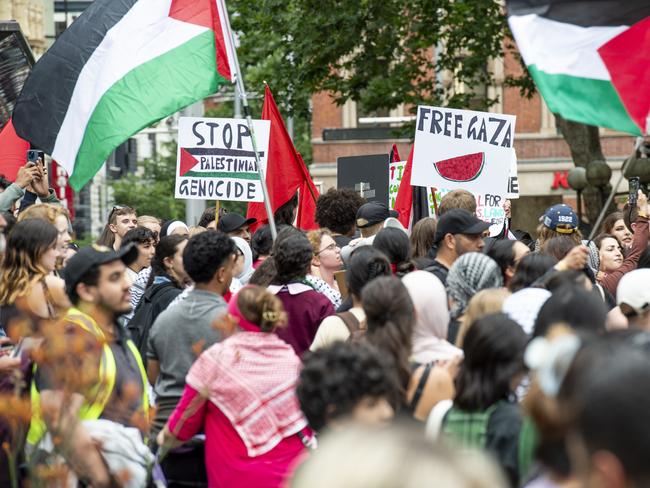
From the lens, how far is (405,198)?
→ 11367mm

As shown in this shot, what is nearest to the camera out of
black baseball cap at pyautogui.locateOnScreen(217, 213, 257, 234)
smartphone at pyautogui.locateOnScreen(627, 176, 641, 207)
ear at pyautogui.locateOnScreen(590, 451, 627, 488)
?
ear at pyautogui.locateOnScreen(590, 451, 627, 488)

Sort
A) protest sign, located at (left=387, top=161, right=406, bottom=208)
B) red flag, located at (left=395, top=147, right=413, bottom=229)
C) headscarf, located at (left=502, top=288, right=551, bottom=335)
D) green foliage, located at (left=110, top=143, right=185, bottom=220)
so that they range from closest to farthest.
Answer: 1. headscarf, located at (left=502, top=288, right=551, bottom=335)
2. red flag, located at (left=395, top=147, right=413, bottom=229)
3. protest sign, located at (left=387, top=161, right=406, bottom=208)
4. green foliage, located at (left=110, top=143, right=185, bottom=220)

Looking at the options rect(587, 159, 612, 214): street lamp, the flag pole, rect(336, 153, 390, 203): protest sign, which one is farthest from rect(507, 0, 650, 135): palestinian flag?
rect(587, 159, 612, 214): street lamp

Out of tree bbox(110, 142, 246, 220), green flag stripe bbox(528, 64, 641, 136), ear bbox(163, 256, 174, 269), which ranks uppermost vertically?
green flag stripe bbox(528, 64, 641, 136)

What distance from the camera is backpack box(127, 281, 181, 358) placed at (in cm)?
743

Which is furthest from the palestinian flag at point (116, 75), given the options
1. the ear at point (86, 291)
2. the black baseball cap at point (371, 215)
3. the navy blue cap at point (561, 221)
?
the ear at point (86, 291)

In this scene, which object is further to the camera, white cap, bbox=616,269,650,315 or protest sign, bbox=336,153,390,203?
protest sign, bbox=336,153,390,203

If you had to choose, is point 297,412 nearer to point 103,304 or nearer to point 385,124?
point 103,304

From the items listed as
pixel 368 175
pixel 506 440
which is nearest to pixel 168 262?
pixel 506 440

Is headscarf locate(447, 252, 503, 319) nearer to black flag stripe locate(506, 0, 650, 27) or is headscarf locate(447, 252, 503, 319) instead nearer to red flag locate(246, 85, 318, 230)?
black flag stripe locate(506, 0, 650, 27)

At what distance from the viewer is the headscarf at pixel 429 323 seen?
5.15 m

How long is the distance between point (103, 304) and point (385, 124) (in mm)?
34447

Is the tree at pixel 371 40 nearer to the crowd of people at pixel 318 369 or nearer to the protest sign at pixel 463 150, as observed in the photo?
the protest sign at pixel 463 150

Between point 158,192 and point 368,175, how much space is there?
34.5m
